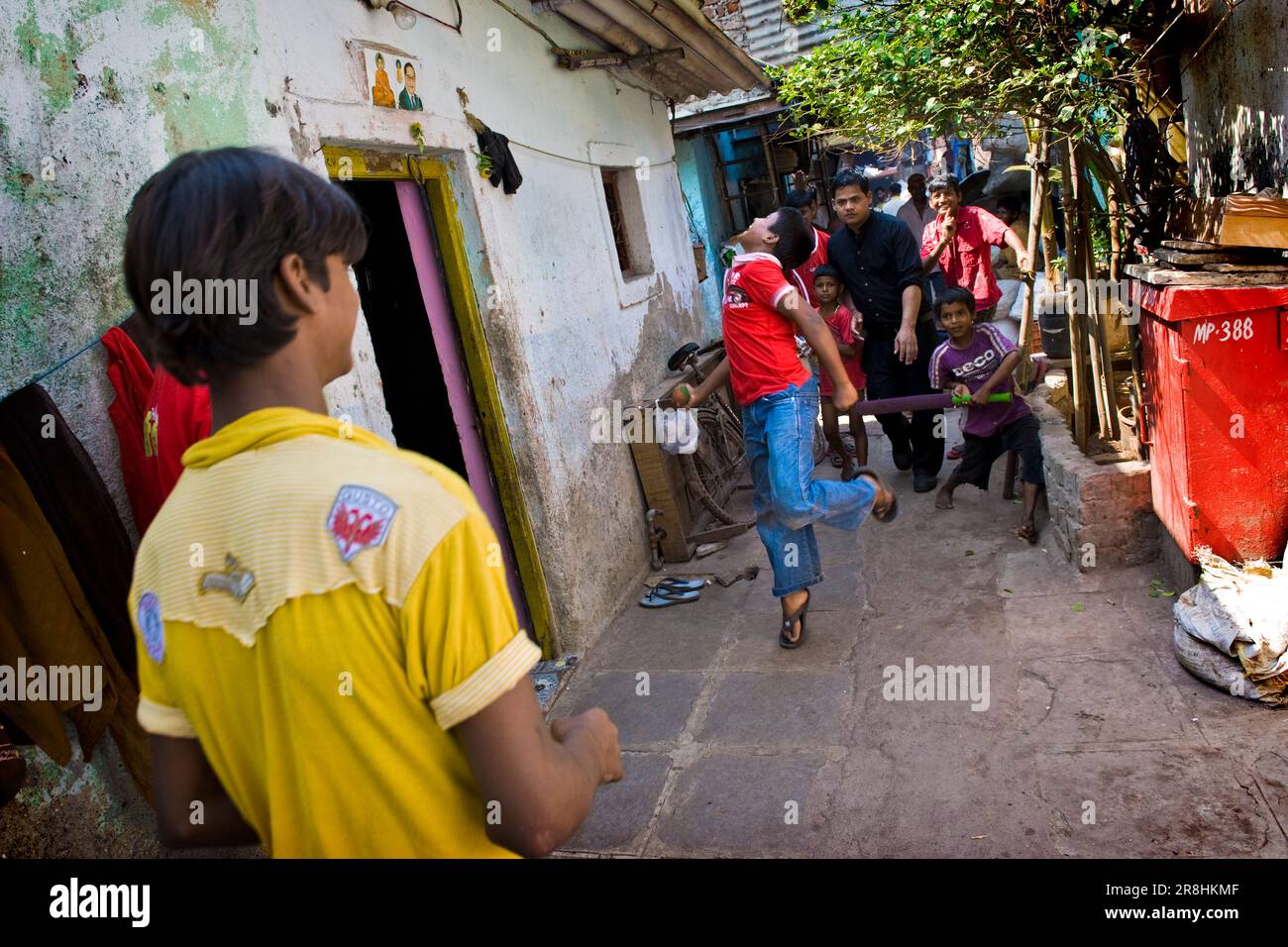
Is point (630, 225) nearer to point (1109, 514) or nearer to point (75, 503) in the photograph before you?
point (1109, 514)

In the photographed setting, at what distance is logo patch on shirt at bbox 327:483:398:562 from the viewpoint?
3.24 ft

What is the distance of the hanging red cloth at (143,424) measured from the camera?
7.90 ft

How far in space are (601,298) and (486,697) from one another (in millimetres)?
5201

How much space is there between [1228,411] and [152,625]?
3.87 meters

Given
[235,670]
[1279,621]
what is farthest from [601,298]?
[235,670]

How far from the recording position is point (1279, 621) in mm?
3236

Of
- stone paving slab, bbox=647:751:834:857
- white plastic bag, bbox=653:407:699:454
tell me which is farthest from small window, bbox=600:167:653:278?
stone paving slab, bbox=647:751:834:857

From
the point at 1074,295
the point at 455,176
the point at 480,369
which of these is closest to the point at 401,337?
the point at 480,369

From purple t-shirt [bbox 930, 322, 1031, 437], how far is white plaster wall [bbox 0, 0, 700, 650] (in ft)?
6.68

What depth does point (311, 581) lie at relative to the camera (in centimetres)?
101

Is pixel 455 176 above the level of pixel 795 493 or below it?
above

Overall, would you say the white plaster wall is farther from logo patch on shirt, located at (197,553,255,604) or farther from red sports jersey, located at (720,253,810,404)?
logo patch on shirt, located at (197,553,255,604)

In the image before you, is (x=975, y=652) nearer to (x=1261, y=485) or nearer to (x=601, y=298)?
(x=1261, y=485)

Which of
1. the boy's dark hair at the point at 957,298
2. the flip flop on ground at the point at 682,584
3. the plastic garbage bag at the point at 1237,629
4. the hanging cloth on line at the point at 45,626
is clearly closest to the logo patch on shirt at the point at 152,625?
the hanging cloth on line at the point at 45,626
